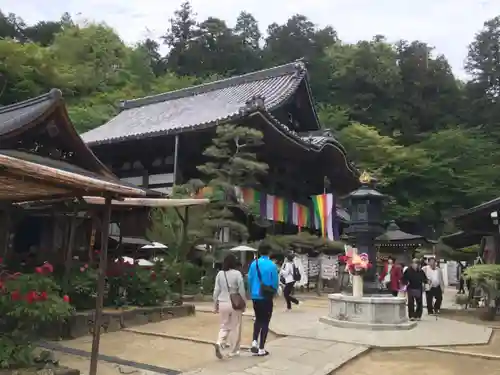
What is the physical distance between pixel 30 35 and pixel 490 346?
44.1 m

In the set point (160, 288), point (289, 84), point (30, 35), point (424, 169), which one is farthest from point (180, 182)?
point (30, 35)

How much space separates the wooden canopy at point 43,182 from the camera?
4383 millimetres

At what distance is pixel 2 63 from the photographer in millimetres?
28078

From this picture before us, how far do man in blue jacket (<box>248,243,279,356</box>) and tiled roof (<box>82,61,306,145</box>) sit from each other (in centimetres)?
1311

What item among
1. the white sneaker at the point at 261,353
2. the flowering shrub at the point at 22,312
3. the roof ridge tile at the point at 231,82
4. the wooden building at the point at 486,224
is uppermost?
the roof ridge tile at the point at 231,82

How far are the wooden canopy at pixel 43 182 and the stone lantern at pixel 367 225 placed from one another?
6.58 metres

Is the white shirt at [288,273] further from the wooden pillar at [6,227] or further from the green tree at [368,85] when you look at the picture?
the green tree at [368,85]

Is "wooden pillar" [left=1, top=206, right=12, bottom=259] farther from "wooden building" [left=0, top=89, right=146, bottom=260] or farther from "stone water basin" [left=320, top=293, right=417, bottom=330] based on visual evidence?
"stone water basin" [left=320, top=293, right=417, bottom=330]

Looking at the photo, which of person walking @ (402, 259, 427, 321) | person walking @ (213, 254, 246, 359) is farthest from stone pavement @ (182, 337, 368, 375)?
person walking @ (402, 259, 427, 321)

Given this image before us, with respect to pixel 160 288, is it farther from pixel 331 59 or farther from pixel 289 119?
pixel 331 59

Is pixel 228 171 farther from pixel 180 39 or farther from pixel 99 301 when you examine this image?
pixel 180 39

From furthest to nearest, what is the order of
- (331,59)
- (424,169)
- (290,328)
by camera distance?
(331,59), (424,169), (290,328)

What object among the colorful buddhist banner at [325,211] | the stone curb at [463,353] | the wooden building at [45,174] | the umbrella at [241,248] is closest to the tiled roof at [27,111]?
the wooden building at [45,174]

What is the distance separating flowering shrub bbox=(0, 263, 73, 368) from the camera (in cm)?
552
